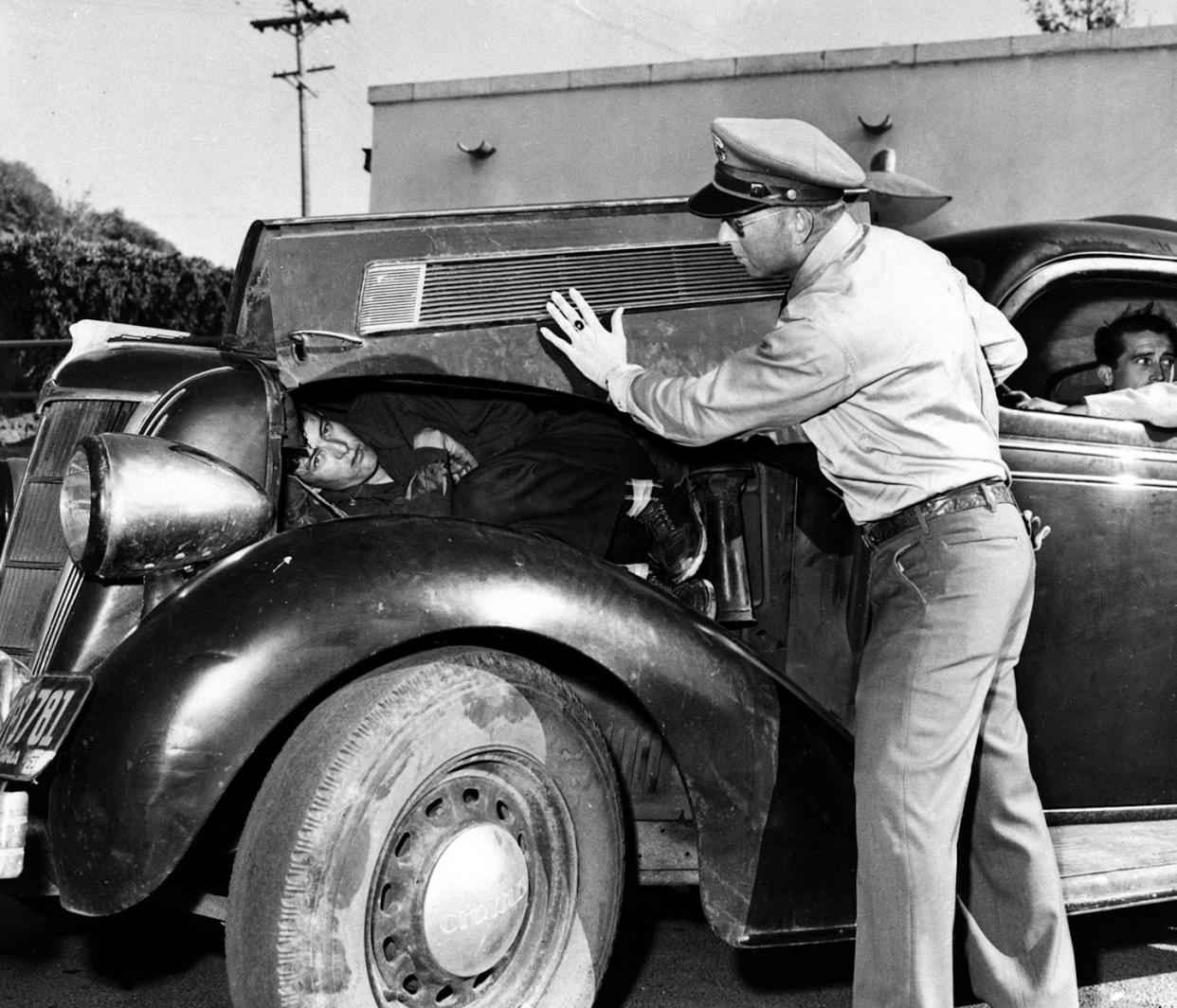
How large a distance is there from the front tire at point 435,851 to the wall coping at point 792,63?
13346 mm

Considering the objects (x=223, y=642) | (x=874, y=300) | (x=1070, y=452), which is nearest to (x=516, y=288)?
(x=874, y=300)

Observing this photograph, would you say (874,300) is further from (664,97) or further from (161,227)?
(161,227)

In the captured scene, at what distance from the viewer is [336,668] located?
2.23 metres

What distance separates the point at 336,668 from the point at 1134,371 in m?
2.26

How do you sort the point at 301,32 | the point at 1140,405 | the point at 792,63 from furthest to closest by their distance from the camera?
the point at 301,32 → the point at 792,63 → the point at 1140,405

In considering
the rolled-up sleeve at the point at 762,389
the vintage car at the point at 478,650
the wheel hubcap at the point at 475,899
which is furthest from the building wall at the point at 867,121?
the wheel hubcap at the point at 475,899

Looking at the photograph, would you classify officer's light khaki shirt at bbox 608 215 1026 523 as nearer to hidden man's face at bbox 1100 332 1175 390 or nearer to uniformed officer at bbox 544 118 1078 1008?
uniformed officer at bbox 544 118 1078 1008

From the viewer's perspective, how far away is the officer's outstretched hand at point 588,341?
2.65m

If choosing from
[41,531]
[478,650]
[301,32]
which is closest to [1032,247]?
[478,650]

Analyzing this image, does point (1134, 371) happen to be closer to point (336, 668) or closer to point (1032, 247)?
point (1032, 247)

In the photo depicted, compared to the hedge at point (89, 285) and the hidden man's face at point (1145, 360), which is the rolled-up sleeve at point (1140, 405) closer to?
the hidden man's face at point (1145, 360)

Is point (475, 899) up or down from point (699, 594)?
down

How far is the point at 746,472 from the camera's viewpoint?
10.2 feet

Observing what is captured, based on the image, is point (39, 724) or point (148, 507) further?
point (148, 507)
